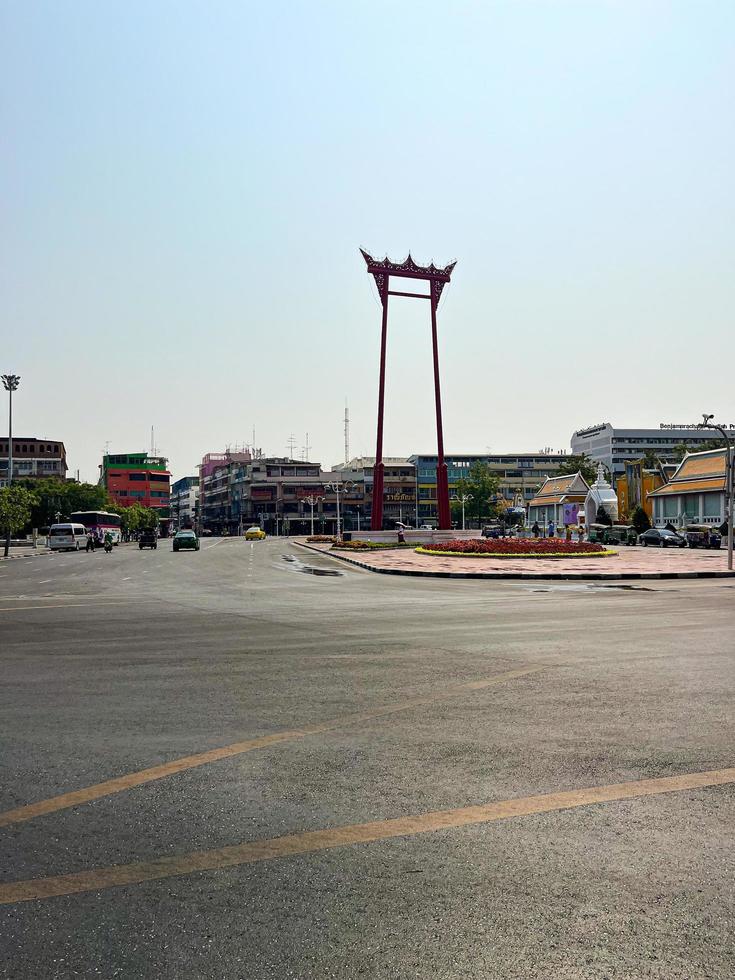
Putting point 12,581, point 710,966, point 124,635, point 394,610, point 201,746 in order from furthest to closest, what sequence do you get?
point 12,581 → point 394,610 → point 124,635 → point 201,746 → point 710,966

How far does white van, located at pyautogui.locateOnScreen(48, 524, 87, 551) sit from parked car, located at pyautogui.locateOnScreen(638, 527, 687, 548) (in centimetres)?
4618

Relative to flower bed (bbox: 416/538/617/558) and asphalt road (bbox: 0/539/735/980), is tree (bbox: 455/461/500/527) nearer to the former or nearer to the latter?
flower bed (bbox: 416/538/617/558)

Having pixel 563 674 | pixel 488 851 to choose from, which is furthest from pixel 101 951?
pixel 563 674

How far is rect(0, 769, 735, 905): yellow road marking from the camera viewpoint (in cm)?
394

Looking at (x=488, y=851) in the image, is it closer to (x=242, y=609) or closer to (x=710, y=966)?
(x=710, y=966)

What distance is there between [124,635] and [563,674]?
289 inches

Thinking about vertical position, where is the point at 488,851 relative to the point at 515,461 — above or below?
below

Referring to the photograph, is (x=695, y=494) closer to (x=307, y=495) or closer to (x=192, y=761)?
(x=192, y=761)

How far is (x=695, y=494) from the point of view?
225 ft

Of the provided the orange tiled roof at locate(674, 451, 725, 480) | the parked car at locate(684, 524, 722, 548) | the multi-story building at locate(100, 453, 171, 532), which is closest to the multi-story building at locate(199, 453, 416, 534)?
the multi-story building at locate(100, 453, 171, 532)

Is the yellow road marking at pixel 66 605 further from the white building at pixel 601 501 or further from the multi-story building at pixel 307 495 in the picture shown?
the multi-story building at pixel 307 495

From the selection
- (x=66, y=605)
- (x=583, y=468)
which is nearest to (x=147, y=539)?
(x=66, y=605)

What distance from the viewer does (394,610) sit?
17.6 metres

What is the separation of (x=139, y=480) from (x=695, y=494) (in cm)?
13195
